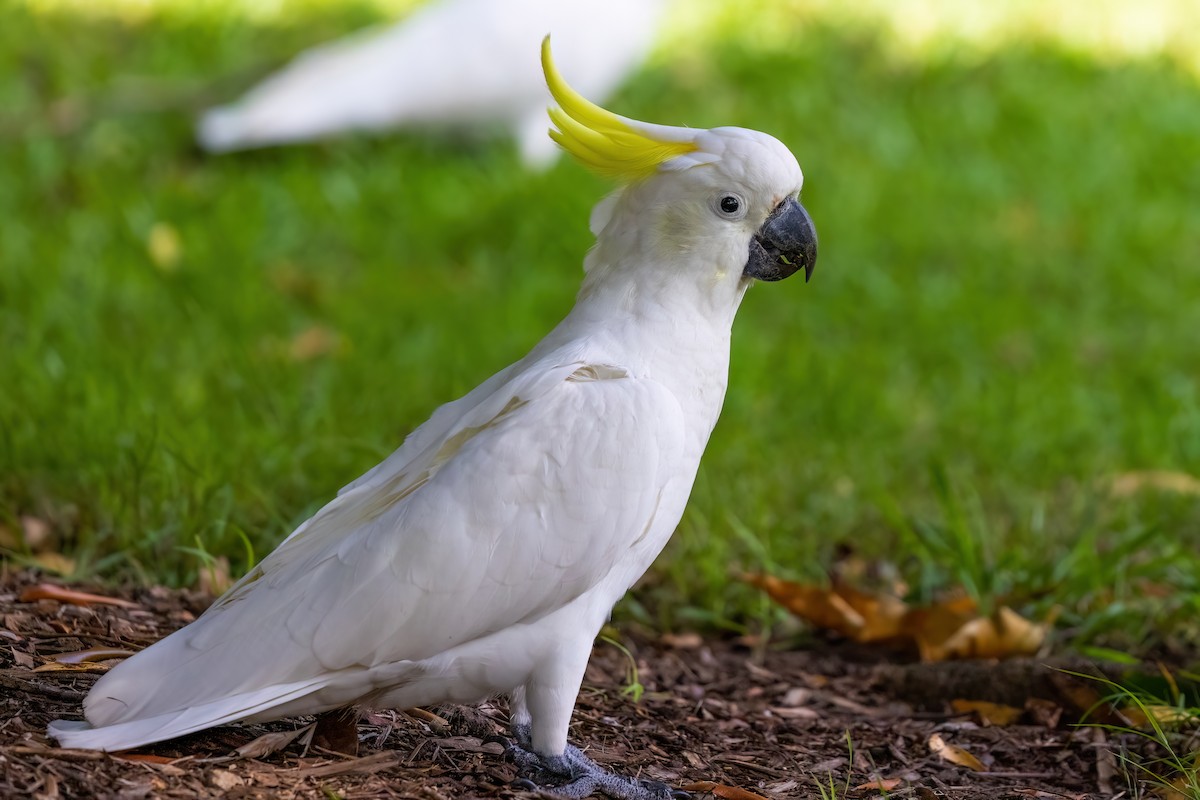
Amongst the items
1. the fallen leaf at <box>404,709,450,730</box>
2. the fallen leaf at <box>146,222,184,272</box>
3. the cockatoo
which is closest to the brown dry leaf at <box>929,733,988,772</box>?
the cockatoo

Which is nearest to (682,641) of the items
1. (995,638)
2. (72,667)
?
(995,638)

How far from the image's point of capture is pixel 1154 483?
3998 mm

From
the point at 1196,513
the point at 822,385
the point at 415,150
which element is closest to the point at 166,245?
the point at 415,150

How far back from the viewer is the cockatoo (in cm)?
213

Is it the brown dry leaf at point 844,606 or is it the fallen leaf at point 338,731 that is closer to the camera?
the fallen leaf at point 338,731

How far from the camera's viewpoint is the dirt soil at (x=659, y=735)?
7.00 feet

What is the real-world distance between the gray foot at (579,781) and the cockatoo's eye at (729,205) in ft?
3.15

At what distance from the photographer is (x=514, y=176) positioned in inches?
239

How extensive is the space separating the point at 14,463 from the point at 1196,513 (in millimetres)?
3154

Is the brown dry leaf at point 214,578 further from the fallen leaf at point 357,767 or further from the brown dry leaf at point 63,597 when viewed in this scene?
the fallen leaf at point 357,767

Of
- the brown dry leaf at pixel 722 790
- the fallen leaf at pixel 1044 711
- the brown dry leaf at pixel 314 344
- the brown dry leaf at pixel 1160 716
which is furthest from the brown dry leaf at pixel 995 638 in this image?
the brown dry leaf at pixel 314 344

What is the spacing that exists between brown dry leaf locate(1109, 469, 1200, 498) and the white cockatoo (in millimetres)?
3159

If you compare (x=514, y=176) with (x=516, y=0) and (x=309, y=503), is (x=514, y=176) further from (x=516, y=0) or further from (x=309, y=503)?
(x=309, y=503)

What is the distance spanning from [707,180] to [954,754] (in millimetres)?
1194
